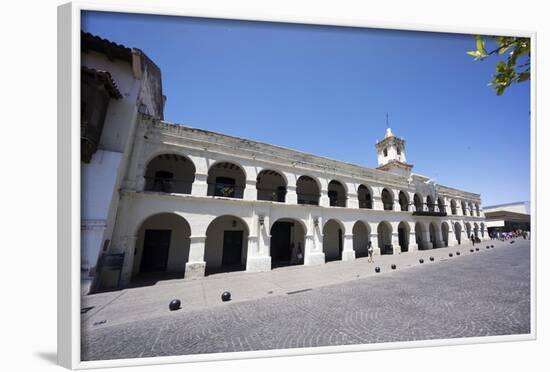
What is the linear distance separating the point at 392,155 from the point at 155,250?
23.0m

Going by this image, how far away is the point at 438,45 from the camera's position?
4.85 meters

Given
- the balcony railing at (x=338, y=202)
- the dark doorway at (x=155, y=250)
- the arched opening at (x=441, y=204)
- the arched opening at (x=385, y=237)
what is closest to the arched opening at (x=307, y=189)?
the balcony railing at (x=338, y=202)

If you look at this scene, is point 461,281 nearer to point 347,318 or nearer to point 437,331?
point 437,331

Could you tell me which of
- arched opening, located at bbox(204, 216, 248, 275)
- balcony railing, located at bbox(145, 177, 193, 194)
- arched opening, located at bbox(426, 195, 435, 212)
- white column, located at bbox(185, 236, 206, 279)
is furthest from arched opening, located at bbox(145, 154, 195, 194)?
arched opening, located at bbox(426, 195, 435, 212)

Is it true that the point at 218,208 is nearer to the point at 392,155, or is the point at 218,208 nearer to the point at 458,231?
the point at 392,155

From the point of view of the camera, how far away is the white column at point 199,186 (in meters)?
9.81

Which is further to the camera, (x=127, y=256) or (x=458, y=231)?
(x=458, y=231)

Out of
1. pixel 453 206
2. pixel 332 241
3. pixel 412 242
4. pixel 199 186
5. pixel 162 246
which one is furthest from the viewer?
pixel 453 206

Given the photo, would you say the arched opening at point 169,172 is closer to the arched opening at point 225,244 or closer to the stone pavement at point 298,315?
the arched opening at point 225,244

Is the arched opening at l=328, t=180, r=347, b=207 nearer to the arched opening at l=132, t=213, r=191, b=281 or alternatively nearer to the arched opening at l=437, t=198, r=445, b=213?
the arched opening at l=132, t=213, r=191, b=281

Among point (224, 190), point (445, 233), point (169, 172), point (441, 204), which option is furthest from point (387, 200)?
point (169, 172)

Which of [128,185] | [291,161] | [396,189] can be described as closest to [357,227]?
[396,189]

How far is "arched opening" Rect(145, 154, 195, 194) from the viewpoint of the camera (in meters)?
11.3

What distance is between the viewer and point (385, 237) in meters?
18.3
